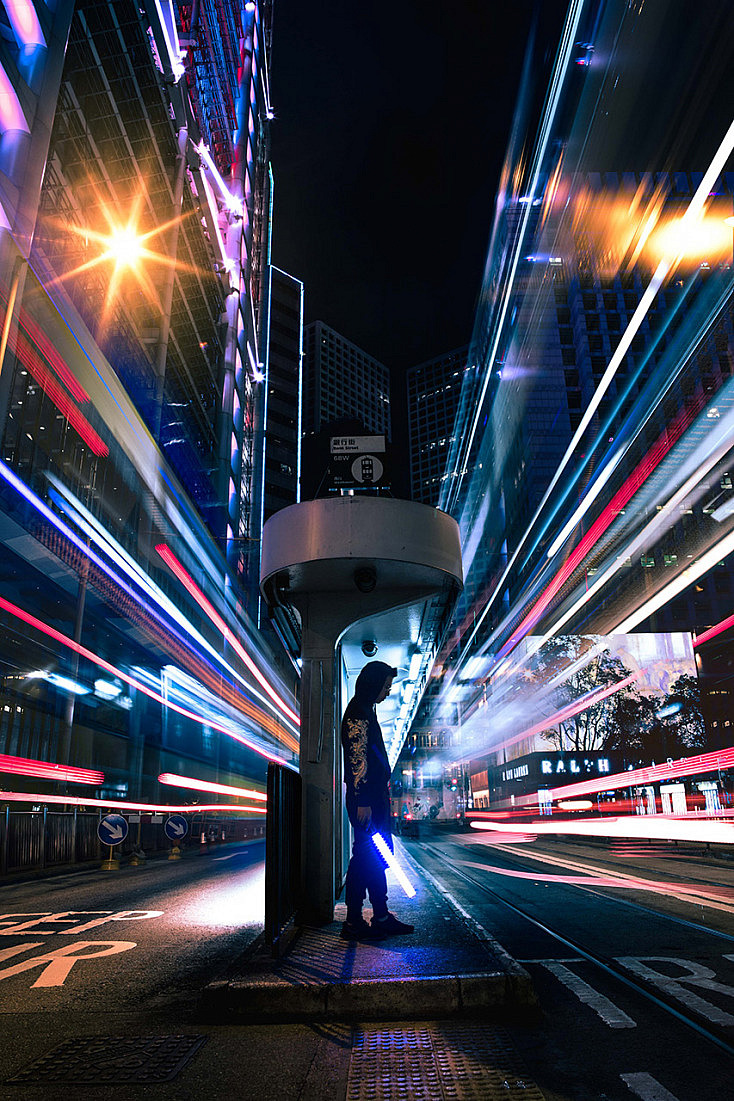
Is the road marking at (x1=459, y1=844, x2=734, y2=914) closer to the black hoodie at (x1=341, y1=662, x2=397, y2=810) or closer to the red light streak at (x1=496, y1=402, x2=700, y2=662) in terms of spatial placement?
the black hoodie at (x1=341, y1=662, x2=397, y2=810)

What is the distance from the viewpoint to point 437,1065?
3.28 meters

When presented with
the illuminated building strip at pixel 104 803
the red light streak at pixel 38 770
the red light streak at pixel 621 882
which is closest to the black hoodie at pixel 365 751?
the red light streak at pixel 621 882

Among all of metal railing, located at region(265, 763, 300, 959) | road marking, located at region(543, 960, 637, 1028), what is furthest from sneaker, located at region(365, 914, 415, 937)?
road marking, located at region(543, 960, 637, 1028)

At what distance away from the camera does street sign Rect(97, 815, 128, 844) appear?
14586 mm

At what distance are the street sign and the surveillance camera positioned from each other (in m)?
10.5

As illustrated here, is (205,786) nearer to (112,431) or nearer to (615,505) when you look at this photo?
(112,431)

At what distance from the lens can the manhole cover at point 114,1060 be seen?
3.20m

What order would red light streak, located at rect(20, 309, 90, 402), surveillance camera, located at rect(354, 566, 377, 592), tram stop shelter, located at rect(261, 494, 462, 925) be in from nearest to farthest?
1. tram stop shelter, located at rect(261, 494, 462, 925)
2. surveillance camera, located at rect(354, 566, 377, 592)
3. red light streak, located at rect(20, 309, 90, 402)

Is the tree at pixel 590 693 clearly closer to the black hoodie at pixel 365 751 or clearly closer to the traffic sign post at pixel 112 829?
the traffic sign post at pixel 112 829

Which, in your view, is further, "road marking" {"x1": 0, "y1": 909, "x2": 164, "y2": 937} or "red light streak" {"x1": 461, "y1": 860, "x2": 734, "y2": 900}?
"red light streak" {"x1": 461, "y1": 860, "x2": 734, "y2": 900}

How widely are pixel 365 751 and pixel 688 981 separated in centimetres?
283

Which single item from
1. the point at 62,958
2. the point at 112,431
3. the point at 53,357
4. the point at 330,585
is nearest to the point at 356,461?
the point at 330,585

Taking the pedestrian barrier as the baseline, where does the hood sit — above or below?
above

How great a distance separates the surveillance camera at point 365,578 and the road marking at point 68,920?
4926 mm
